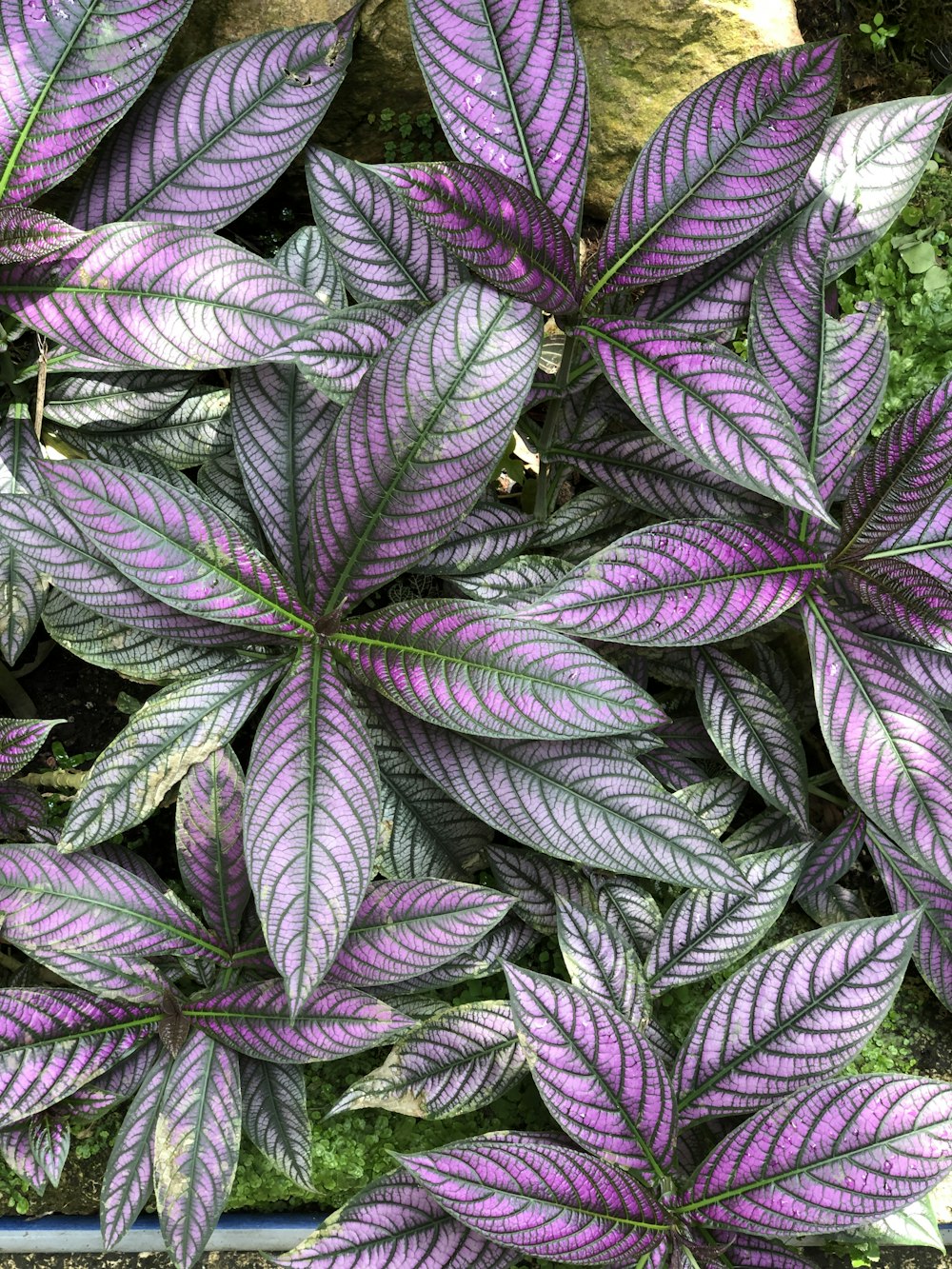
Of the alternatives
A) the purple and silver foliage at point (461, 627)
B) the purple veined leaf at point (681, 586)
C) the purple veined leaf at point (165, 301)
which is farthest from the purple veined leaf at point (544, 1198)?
the purple veined leaf at point (165, 301)

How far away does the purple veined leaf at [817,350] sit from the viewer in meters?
1.35

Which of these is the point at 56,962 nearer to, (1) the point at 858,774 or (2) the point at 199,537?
(2) the point at 199,537

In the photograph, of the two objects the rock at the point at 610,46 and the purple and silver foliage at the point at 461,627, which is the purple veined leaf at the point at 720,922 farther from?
the rock at the point at 610,46

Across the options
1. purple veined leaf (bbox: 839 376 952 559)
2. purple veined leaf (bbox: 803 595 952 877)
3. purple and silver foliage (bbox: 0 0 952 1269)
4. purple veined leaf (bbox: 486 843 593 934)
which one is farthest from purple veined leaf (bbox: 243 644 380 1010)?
purple veined leaf (bbox: 839 376 952 559)

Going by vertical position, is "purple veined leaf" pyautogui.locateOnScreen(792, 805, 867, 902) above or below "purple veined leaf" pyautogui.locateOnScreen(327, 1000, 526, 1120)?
above

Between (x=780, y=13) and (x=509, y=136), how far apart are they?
24.0 inches

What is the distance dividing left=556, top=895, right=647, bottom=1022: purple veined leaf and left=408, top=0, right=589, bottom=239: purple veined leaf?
931mm

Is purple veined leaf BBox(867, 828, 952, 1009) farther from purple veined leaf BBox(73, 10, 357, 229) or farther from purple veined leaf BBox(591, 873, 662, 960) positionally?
purple veined leaf BBox(73, 10, 357, 229)

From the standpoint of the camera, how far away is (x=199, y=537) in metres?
1.27

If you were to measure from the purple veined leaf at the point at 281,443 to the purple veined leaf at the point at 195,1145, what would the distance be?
2.14ft

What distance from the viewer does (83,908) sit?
1.38m

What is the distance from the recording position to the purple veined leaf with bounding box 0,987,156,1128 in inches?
53.1

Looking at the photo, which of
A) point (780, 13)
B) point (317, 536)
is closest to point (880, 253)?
point (780, 13)

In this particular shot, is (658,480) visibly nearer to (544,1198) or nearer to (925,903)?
(925,903)
